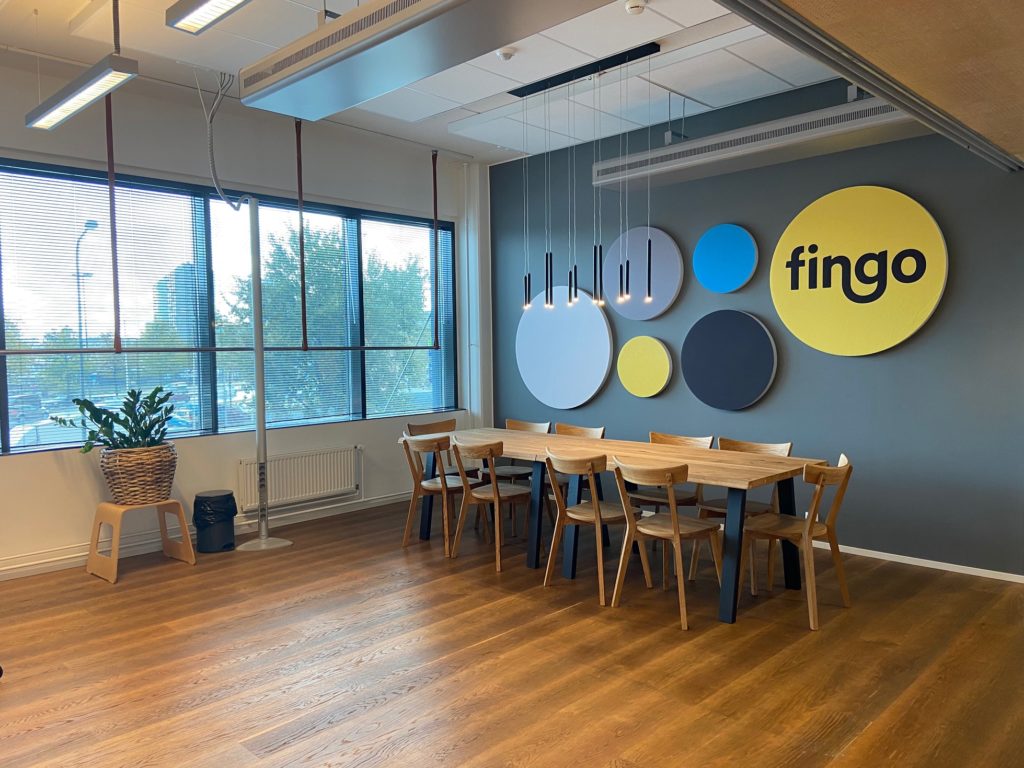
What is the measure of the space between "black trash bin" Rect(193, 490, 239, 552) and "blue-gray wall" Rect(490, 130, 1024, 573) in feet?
11.6

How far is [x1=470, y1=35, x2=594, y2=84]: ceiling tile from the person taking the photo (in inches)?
176

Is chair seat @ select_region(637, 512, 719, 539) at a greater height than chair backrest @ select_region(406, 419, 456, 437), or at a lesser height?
lesser

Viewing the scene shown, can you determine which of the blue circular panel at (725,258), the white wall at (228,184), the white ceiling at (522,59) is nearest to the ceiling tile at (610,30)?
the white ceiling at (522,59)

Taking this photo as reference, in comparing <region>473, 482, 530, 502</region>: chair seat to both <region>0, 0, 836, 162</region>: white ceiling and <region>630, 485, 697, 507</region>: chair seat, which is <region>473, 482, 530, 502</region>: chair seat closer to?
<region>630, 485, 697, 507</region>: chair seat

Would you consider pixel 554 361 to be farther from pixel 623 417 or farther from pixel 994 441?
pixel 994 441

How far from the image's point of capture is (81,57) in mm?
4832

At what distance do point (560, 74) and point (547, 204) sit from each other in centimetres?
202

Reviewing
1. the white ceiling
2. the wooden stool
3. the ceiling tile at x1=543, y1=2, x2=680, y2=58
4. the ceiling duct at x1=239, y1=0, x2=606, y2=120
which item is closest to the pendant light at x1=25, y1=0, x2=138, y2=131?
the white ceiling

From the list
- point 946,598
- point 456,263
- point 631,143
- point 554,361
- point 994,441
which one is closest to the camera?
point 946,598

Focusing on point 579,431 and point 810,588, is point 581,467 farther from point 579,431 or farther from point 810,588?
point 579,431

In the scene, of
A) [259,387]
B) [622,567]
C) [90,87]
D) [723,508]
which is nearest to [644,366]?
[723,508]

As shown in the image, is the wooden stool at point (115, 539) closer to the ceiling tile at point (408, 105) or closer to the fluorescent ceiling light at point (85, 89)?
the fluorescent ceiling light at point (85, 89)

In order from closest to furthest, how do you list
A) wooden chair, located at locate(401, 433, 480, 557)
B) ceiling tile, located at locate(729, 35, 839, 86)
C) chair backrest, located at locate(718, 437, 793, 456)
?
ceiling tile, located at locate(729, 35, 839, 86)
chair backrest, located at locate(718, 437, 793, 456)
wooden chair, located at locate(401, 433, 480, 557)

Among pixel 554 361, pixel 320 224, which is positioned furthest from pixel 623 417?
pixel 320 224
